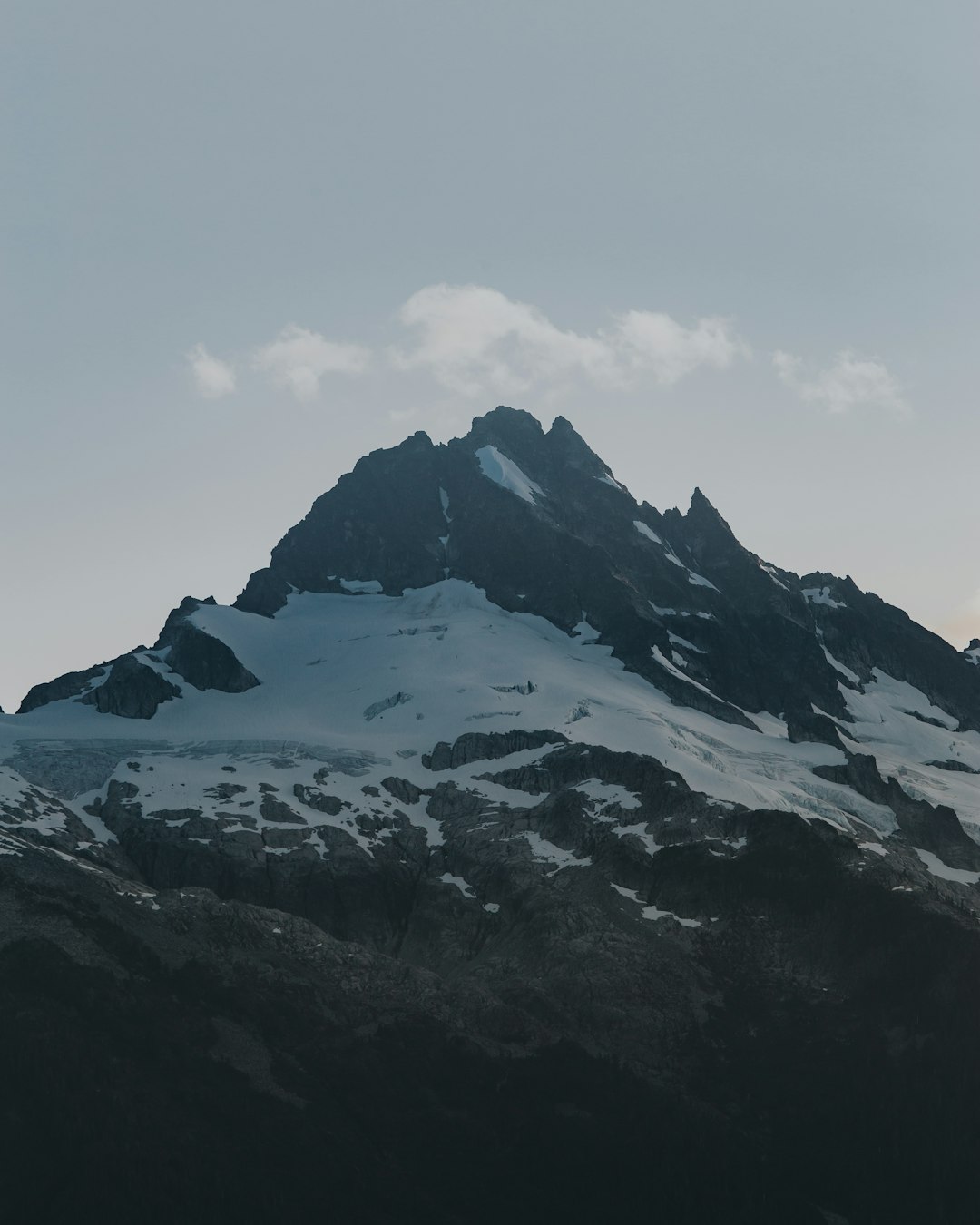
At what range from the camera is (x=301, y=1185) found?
198750 mm

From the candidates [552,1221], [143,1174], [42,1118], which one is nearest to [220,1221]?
[143,1174]

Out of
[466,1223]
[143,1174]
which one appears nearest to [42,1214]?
[143,1174]

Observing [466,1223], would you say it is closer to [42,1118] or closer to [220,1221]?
[220,1221]

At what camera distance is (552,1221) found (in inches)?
7859

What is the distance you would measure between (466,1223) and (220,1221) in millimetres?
31666

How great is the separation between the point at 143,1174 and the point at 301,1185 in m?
20.4

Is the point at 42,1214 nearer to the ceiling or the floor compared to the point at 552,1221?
nearer to the floor

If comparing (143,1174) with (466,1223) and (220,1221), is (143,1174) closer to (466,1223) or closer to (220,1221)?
(220,1221)

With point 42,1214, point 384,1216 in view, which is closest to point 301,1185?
point 384,1216

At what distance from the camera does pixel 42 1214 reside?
187 m

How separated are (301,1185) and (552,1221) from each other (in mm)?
33219

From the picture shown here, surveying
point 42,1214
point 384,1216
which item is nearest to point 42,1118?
point 42,1214

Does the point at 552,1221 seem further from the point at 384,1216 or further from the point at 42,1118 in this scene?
the point at 42,1118

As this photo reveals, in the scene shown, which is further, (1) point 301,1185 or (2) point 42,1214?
(1) point 301,1185
